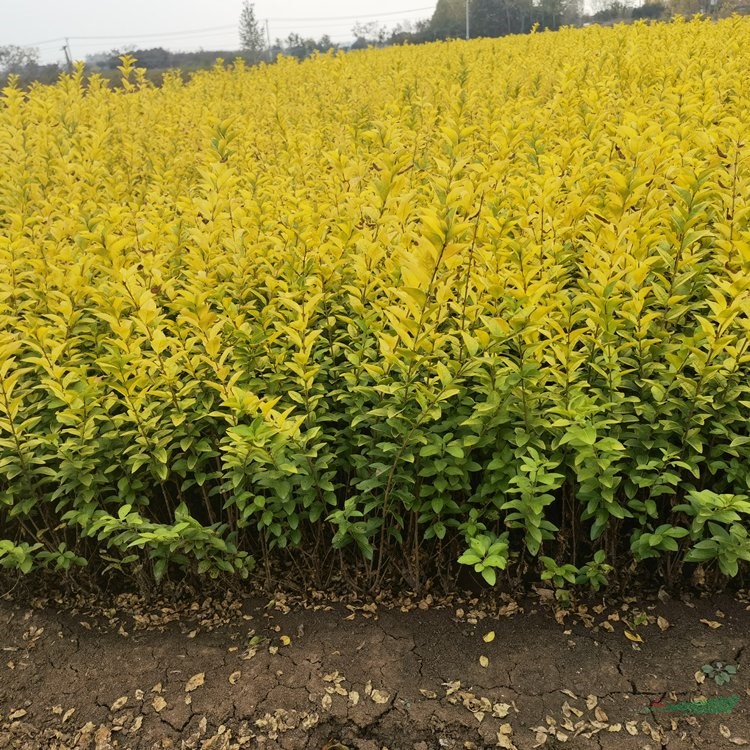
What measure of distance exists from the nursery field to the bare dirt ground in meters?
0.18

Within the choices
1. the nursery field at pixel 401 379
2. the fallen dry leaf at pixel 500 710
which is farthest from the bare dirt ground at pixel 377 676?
the nursery field at pixel 401 379

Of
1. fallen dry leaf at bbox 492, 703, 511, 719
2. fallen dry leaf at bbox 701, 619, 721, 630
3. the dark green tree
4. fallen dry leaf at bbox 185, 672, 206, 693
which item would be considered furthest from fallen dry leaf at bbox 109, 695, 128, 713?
the dark green tree

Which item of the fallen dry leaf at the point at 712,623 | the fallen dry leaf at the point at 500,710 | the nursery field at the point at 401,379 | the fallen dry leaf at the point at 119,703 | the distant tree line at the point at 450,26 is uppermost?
the distant tree line at the point at 450,26

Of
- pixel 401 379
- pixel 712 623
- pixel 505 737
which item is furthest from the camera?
pixel 712 623

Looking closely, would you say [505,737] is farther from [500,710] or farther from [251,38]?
[251,38]

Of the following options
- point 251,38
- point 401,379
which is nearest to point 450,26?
point 251,38

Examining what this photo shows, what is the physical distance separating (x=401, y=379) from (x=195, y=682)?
4.55 ft

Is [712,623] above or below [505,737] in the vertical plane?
above

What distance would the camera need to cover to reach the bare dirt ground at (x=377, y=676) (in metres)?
2.15

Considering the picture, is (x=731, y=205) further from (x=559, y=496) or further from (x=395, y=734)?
(x=395, y=734)

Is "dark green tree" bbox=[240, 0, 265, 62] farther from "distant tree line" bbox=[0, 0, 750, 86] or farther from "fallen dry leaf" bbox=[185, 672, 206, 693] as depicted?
"fallen dry leaf" bbox=[185, 672, 206, 693]

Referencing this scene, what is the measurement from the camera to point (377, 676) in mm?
2352

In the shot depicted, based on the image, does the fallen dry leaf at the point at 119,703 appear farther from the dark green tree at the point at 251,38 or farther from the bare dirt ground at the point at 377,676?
the dark green tree at the point at 251,38

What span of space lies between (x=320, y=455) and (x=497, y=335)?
2.76ft
